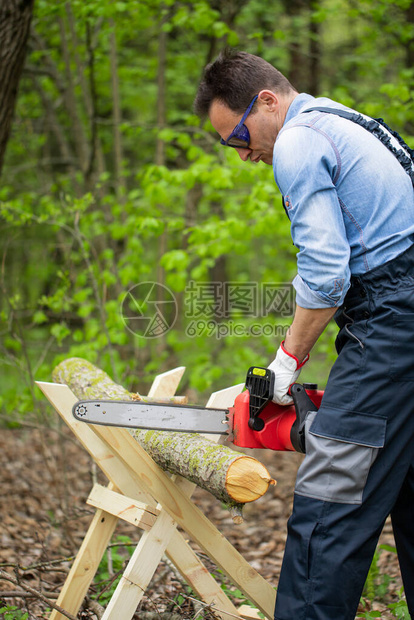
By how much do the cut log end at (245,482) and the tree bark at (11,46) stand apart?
3.19 metres

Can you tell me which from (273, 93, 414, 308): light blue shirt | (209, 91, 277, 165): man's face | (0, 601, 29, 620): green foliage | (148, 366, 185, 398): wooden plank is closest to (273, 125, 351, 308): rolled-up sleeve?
(273, 93, 414, 308): light blue shirt

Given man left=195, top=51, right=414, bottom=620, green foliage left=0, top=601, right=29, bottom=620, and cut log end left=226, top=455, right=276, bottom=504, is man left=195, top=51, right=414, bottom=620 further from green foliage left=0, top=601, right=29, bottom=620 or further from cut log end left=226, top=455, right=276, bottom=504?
green foliage left=0, top=601, right=29, bottom=620

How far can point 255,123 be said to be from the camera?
2250 millimetres

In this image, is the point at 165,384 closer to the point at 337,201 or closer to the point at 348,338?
the point at 348,338

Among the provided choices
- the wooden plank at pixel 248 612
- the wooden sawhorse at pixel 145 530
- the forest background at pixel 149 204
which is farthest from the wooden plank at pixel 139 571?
the forest background at pixel 149 204

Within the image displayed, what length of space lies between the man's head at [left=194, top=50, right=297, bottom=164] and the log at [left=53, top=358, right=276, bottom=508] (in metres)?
1.27

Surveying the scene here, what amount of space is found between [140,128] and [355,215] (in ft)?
14.6

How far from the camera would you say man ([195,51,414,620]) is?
189 centimetres

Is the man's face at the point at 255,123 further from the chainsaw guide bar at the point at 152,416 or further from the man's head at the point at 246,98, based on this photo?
the chainsaw guide bar at the point at 152,416

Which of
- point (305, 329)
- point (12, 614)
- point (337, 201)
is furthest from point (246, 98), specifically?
point (12, 614)

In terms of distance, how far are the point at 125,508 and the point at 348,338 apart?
1.24 metres

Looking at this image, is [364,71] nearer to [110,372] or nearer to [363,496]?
[110,372]

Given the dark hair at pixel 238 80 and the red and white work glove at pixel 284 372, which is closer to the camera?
the red and white work glove at pixel 284 372

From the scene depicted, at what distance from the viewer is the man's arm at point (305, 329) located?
196 cm
